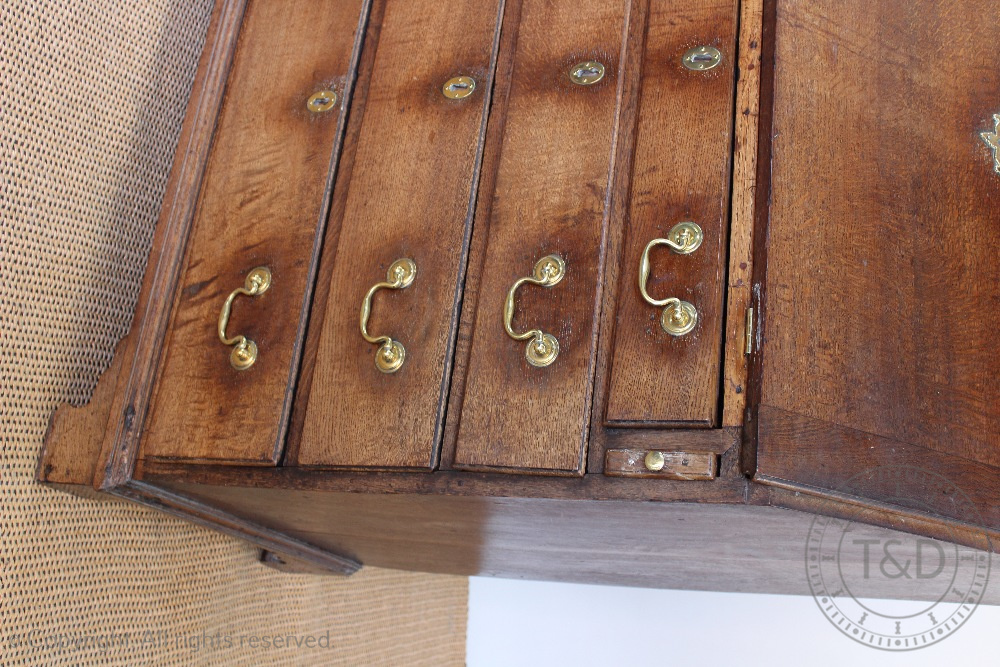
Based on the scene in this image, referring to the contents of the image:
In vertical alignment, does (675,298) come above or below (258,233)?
below

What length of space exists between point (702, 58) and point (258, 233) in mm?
598

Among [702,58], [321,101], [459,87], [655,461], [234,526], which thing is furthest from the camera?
[234,526]

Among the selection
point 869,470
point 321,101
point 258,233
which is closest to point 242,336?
point 258,233

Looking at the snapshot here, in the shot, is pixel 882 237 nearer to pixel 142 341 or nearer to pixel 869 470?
pixel 869 470

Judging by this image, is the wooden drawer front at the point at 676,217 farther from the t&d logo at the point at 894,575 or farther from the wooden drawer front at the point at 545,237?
the t&d logo at the point at 894,575

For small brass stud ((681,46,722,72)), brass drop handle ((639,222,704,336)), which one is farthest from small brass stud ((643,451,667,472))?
small brass stud ((681,46,722,72))

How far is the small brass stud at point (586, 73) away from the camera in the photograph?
100 cm

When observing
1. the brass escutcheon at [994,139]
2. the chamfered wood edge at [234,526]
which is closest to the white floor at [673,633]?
the chamfered wood edge at [234,526]

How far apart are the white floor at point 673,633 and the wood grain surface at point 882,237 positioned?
2.17 ft

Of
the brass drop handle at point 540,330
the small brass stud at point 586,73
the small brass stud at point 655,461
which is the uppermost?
the small brass stud at point 586,73

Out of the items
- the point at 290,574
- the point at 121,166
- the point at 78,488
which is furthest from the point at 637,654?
→ the point at 121,166

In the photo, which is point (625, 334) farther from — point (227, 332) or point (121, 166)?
point (121, 166)

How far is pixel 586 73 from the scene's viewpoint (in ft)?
3.31

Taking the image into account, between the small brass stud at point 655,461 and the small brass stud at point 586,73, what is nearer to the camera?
the small brass stud at point 655,461
